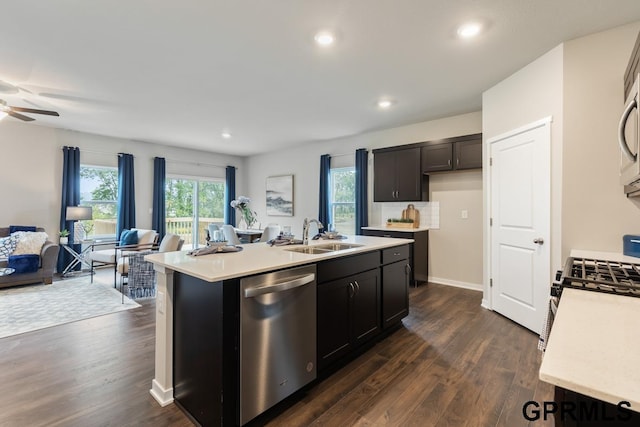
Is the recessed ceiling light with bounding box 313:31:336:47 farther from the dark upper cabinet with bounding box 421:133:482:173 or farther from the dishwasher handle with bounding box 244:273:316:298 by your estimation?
the dark upper cabinet with bounding box 421:133:482:173

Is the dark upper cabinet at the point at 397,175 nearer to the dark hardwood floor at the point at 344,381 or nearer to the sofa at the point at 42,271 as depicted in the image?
the dark hardwood floor at the point at 344,381

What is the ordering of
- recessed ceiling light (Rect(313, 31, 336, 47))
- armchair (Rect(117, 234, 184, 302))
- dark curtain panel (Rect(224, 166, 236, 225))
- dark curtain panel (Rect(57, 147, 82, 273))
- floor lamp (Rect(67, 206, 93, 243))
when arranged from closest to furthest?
recessed ceiling light (Rect(313, 31, 336, 47)) → armchair (Rect(117, 234, 184, 302)) → floor lamp (Rect(67, 206, 93, 243)) → dark curtain panel (Rect(57, 147, 82, 273)) → dark curtain panel (Rect(224, 166, 236, 225))

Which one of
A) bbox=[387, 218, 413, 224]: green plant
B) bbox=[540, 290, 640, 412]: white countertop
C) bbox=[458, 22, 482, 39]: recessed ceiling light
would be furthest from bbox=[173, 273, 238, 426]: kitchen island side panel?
bbox=[387, 218, 413, 224]: green plant

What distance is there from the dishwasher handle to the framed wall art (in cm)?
531

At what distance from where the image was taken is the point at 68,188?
5.56 meters

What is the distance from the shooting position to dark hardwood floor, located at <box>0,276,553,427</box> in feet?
5.87

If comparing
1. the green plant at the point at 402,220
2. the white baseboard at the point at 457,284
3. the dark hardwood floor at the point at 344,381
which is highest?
the green plant at the point at 402,220

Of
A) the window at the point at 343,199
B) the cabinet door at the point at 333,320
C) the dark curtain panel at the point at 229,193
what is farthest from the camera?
the dark curtain panel at the point at 229,193

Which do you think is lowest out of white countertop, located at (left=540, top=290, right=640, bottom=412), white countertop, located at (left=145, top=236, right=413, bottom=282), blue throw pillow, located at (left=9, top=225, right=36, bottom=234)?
white countertop, located at (left=540, top=290, right=640, bottom=412)

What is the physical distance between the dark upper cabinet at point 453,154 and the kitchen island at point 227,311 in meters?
2.29

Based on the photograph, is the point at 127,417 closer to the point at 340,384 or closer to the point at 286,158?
the point at 340,384

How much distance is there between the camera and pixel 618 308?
1021 millimetres

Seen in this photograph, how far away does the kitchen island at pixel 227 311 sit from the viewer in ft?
→ 5.19

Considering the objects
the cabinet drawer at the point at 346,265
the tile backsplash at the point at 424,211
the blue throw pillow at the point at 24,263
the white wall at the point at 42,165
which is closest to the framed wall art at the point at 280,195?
the tile backsplash at the point at 424,211
